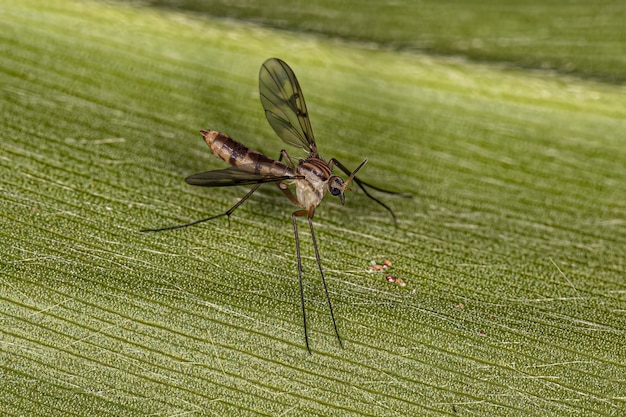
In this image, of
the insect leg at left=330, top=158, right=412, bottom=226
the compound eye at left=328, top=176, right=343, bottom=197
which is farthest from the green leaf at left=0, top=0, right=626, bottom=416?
the compound eye at left=328, top=176, right=343, bottom=197

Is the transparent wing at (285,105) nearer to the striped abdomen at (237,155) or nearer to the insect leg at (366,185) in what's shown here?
the insect leg at (366,185)

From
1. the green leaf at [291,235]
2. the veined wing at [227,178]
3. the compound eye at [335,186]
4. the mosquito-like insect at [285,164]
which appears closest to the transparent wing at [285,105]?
the mosquito-like insect at [285,164]

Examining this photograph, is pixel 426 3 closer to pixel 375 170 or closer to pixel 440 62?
pixel 440 62

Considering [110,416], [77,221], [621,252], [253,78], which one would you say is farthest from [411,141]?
[110,416]

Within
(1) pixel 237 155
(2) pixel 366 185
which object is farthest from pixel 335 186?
(1) pixel 237 155

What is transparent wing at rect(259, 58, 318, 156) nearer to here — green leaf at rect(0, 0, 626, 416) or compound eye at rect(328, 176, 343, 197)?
green leaf at rect(0, 0, 626, 416)

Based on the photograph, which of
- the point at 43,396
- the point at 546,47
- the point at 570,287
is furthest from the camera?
the point at 546,47

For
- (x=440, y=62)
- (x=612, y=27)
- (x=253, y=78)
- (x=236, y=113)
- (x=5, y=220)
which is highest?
(x=612, y=27)
